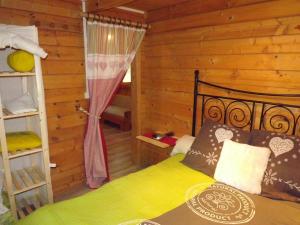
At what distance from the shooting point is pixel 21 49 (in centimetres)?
185

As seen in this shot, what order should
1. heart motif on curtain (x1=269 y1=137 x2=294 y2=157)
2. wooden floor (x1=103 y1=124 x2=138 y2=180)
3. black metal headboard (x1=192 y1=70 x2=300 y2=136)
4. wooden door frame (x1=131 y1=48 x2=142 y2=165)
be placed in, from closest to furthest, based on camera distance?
heart motif on curtain (x1=269 y1=137 x2=294 y2=157) < black metal headboard (x1=192 y1=70 x2=300 y2=136) < wooden door frame (x1=131 y1=48 x2=142 y2=165) < wooden floor (x1=103 y1=124 x2=138 y2=180)

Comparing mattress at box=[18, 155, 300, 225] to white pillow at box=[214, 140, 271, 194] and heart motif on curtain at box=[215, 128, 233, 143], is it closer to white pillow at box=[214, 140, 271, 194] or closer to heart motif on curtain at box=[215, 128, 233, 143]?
white pillow at box=[214, 140, 271, 194]

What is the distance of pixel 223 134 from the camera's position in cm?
194

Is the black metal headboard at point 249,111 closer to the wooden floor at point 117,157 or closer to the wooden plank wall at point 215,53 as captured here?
the wooden plank wall at point 215,53

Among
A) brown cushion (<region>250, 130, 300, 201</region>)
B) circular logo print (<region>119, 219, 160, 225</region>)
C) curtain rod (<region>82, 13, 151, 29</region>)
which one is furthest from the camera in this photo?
curtain rod (<region>82, 13, 151, 29</region>)

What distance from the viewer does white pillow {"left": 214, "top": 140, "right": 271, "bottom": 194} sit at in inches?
63.4

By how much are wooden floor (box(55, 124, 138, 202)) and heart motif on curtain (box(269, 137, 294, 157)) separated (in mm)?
1960

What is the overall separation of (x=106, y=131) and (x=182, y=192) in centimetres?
376

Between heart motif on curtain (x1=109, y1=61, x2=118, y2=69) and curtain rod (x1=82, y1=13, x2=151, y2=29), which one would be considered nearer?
curtain rod (x1=82, y1=13, x2=151, y2=29)

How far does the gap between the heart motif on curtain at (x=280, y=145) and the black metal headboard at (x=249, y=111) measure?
282 mm

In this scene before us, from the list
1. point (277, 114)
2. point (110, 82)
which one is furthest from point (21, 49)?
point (277, 114)

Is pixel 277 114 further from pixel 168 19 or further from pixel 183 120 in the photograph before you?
pixel 168 19

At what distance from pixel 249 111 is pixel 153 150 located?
118 cm

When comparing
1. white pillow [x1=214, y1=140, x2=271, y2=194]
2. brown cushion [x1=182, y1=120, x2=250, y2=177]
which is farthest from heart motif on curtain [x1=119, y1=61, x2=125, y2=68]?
white pillow [x1=214, y1=140, x2=271, y2=194]
